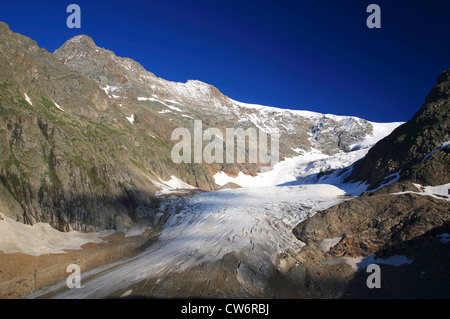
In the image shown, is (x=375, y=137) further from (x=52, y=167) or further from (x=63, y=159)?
(x=52, y=167)

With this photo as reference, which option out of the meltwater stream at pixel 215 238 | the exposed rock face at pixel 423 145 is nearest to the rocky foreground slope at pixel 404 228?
the exposed rock face at pixel 423 145

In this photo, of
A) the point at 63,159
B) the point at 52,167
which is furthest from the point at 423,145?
the point at 52,167

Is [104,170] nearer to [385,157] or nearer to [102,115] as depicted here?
[102,115]

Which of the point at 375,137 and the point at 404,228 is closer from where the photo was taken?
A: the point at 404,228

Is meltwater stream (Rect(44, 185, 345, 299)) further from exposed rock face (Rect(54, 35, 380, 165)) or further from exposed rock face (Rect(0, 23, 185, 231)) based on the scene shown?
exposed rock face (Rect(54, 35, 380, 165))

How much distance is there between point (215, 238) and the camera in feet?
73.0

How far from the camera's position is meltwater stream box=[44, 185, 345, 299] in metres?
16.9

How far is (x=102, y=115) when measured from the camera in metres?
58.9

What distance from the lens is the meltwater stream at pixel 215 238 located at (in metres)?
16.9

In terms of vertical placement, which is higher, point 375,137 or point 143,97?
point 143,97

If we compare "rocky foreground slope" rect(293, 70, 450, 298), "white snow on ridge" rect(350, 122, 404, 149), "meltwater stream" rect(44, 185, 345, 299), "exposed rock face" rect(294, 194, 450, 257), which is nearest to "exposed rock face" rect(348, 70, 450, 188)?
"rocky foreground slope" rect(293, 70, 450, 298)

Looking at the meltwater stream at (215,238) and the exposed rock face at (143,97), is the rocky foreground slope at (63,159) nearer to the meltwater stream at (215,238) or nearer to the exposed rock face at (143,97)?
the meltwater stream at (215,238)
